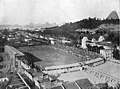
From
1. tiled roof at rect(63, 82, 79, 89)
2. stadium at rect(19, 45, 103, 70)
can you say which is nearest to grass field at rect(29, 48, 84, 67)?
stadium at rect(19, 45, 103, 70)

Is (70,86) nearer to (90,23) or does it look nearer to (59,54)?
(59,54)

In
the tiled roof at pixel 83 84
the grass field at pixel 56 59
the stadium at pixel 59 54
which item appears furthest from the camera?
the stadium at pixel 59 54

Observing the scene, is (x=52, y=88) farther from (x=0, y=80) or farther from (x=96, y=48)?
(x=96, y=48)

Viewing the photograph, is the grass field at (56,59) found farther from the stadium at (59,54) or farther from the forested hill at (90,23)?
the forested hill at (90,23)

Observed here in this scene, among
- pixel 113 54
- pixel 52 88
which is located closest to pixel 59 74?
pixel 52 88

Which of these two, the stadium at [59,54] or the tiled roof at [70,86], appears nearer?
the tiled roof at [70,86]

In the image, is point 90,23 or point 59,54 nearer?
point 59,54

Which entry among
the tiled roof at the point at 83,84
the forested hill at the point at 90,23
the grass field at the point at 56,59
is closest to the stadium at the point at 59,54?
the grass field at the point at 56,59

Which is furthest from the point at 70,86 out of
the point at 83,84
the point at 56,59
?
the point at 56,59

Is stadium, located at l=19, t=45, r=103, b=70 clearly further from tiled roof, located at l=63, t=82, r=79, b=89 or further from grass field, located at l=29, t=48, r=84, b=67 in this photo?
tiled roof, located at l=63, t=82, r=79, b=89

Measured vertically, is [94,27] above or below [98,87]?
above

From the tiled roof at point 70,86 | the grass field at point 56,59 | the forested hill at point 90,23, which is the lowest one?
the grass field at point 56,59
